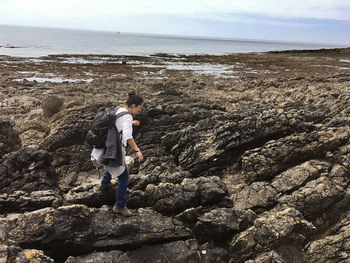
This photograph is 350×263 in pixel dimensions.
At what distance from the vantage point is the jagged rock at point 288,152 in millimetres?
8562

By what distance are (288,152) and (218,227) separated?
4.20 metres

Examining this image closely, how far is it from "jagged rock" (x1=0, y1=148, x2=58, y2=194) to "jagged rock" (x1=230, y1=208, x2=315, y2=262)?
6876 millimetres

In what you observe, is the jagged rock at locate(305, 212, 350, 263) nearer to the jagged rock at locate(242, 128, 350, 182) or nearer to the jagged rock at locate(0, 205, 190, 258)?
the jagged rock at locate(242, 128, 350, 182)

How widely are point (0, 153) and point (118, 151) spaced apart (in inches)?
318

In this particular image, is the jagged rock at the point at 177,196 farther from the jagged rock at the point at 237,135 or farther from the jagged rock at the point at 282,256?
the jagged rock at the point at 237,135

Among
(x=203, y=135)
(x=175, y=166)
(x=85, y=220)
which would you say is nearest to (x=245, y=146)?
(x=203, y=135)

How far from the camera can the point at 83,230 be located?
226 inches

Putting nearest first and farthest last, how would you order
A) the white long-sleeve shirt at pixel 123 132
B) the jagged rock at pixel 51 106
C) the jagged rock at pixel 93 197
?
1. the white long-sleeve shirt at pixel 123 132
2. the jagged rock at pixel 93 197
3. the jagged rock at pixel 51 106

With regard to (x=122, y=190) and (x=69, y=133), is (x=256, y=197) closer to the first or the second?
(x=122, y=190)

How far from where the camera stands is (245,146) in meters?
Result: 10.0

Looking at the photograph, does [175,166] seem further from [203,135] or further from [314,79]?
[314,79]

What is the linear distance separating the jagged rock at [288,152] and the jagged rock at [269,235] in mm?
2593

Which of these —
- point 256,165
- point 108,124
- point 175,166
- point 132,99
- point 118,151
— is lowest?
point 175,166

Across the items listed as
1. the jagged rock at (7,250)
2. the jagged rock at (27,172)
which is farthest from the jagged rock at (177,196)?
the jagged rock at (27,172)
